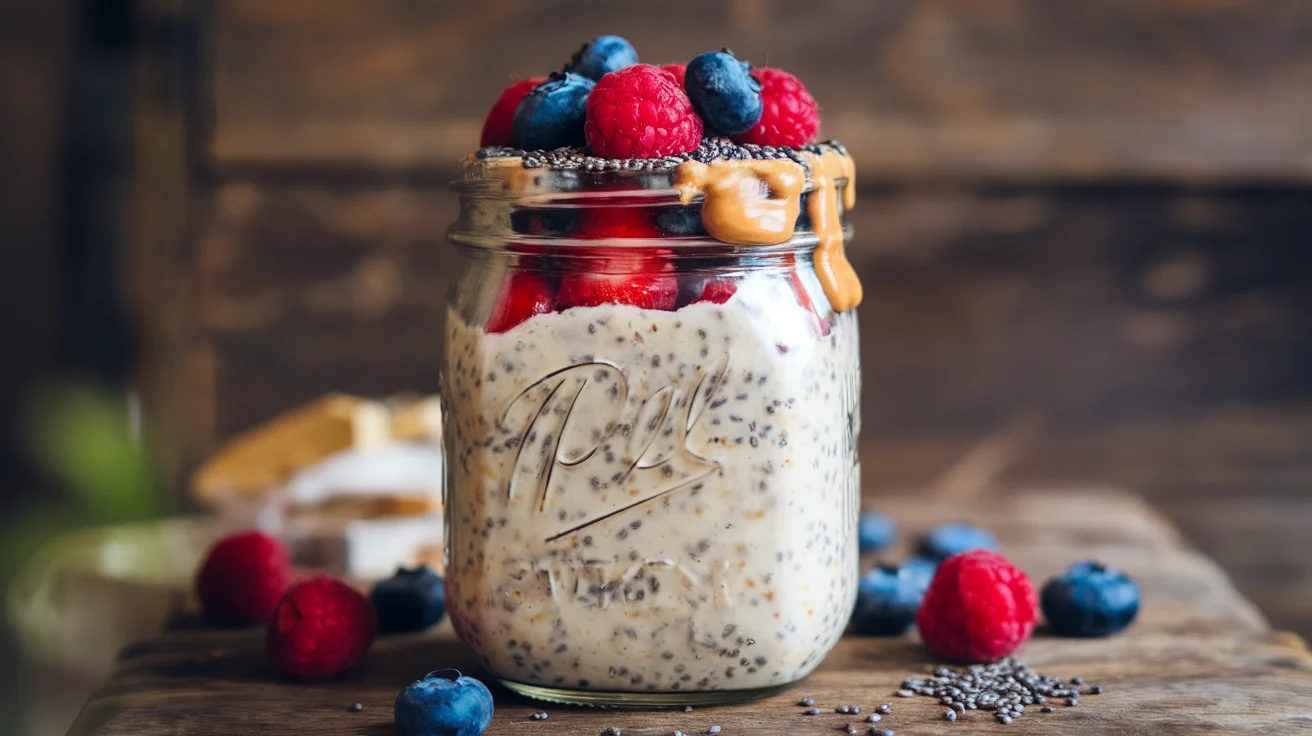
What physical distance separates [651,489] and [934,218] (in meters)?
1.12

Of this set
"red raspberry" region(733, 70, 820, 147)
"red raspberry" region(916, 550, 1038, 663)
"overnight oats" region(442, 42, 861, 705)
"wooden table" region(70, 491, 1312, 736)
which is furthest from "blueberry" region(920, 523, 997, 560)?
"red raspberry" region(733, 70, 820, 147)

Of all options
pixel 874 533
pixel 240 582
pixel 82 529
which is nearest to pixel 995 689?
pixel 874 533

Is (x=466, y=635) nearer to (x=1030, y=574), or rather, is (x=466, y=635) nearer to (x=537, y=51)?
(x=1030, y=574)

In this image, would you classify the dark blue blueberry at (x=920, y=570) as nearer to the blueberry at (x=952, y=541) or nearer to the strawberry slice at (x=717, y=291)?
the blueberry at (x=952, y=541)

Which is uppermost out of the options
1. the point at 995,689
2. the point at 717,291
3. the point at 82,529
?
the point at 717,291

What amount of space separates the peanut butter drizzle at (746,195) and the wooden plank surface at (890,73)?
3.19ft

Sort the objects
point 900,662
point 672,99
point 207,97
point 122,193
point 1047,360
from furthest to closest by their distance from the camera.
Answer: point 122,193 < point 1047,360 < point 207,97 < point 900,662 < point 672,99

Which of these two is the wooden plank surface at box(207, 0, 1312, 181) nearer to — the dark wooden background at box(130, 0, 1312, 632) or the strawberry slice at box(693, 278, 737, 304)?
the dark wooden background at box(130, 0, 1312, 632)

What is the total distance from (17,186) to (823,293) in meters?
2.05

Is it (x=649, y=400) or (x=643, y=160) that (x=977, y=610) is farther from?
(x=643, y=160)

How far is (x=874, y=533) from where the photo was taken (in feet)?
4.06

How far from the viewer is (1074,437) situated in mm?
1838

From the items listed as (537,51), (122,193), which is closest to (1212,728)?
(537,51)

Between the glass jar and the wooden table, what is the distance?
0.13ft
